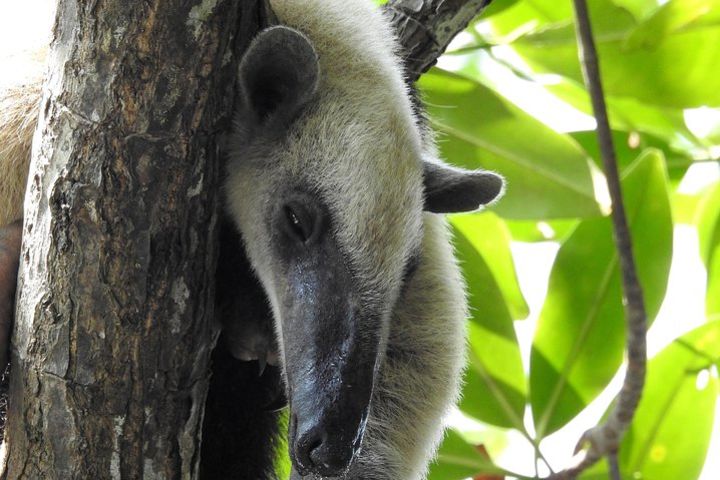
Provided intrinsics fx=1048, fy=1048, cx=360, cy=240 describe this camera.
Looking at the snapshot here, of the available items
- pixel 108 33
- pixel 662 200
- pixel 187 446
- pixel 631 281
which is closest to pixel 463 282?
pixel 662 200

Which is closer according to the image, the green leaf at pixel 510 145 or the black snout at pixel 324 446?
the black snout at pixel 324 446

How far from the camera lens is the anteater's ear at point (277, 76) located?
2.40 meters

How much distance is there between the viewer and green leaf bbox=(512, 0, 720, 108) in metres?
3.53

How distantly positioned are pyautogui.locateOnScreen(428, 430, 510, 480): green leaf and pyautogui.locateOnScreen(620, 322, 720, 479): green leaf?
0.58 metres

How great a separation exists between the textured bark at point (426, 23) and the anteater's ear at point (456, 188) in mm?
487

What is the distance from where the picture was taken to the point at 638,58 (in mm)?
3572

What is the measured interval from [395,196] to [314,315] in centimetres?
37

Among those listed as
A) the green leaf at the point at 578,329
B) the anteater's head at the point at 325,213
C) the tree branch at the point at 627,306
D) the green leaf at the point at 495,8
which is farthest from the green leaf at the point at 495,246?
the tree branch at the point at 627,306

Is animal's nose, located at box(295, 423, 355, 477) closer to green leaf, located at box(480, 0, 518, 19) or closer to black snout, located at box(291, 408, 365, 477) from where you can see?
black snout, located at box(291, 408, 365, 477)

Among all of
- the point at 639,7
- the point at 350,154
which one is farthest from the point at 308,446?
the point at 639,7

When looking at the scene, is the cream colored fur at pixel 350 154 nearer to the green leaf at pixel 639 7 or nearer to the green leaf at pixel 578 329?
the green leaf at pixel 578 329

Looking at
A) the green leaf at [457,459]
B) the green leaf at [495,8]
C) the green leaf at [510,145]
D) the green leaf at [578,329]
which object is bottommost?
the green leaf at [457,459]

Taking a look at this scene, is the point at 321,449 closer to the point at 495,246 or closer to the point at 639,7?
the point at 495,246

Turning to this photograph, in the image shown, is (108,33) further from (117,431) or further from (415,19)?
(415,19)
